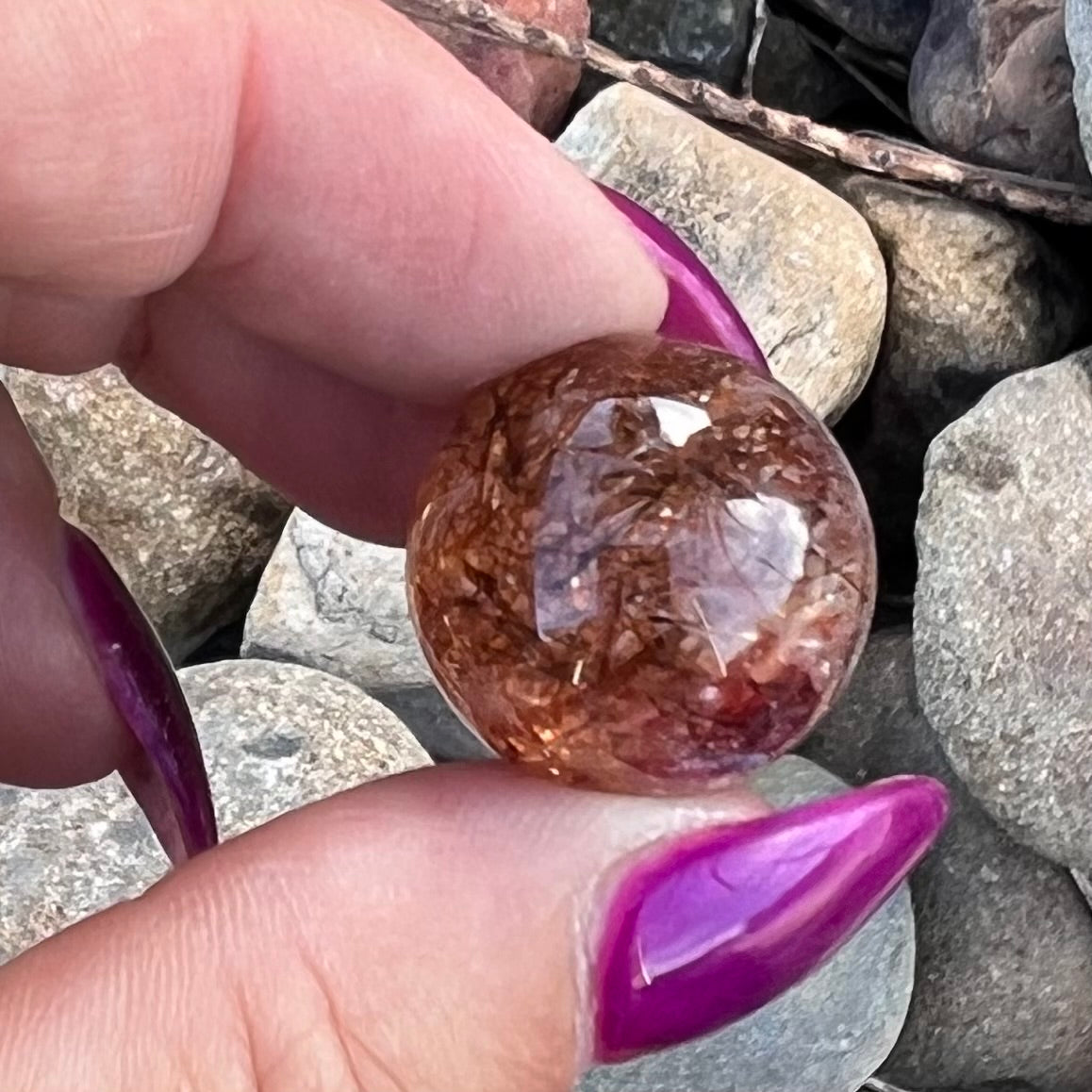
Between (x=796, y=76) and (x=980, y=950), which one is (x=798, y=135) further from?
(x=980, y=950)

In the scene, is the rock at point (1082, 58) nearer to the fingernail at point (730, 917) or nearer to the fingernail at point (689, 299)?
the fingernail at point (689, 299)

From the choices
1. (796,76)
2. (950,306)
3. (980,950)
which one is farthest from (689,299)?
(796,76)

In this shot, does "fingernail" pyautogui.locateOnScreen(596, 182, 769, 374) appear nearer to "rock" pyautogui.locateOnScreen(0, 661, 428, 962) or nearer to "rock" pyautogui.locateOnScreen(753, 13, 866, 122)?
"rock" pyautogui.locateOnScreen(0, 661, 428, 962)

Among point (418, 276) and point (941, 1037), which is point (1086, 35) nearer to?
point (418, 276)

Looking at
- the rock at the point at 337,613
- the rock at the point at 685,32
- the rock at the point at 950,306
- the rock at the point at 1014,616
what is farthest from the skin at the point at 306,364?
the rock at the point at 685,32

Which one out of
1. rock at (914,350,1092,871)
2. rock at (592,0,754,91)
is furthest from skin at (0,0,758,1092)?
rock at (592,0,754,91)

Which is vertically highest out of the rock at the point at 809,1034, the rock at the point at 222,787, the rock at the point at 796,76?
the rock at the point at 796,76
